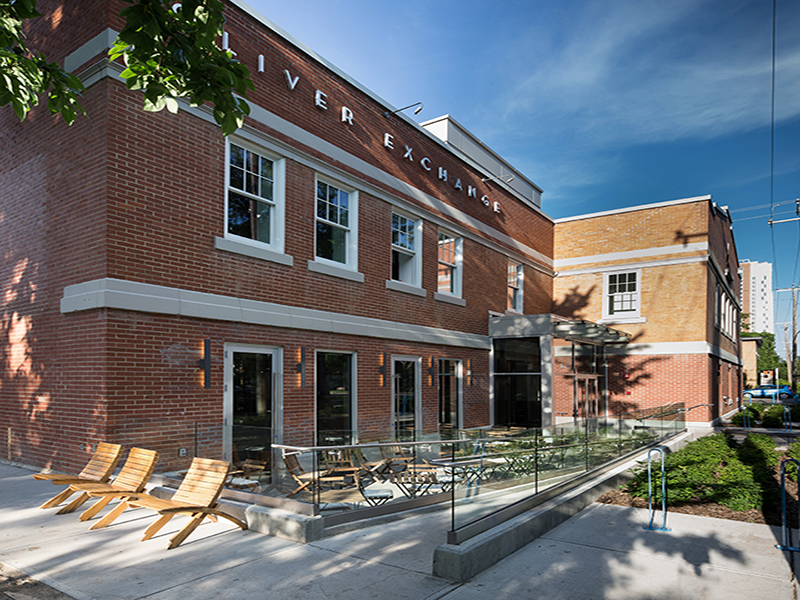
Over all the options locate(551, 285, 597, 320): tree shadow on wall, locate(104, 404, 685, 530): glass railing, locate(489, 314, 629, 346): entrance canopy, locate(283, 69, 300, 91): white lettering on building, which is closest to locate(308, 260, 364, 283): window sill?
locate(283, 69, 300, 91): white lettering on building

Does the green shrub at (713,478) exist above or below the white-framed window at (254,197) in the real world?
below

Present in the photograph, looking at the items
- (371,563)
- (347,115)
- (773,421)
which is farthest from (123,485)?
(773,421)

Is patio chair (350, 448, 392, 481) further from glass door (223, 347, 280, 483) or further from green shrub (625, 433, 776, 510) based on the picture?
green shrub (625, 433, 776, 510)

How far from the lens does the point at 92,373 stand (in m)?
8.74

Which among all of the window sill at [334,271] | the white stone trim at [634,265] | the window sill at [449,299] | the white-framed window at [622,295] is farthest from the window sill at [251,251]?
the white-framed window at [622,295]

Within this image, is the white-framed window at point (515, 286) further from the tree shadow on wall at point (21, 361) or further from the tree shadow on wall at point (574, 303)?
the tree shadow on wall at point (21, 361)

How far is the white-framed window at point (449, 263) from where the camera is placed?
1720 cm

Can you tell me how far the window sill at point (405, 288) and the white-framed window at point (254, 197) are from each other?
12.2 feet

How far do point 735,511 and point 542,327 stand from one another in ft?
30.7

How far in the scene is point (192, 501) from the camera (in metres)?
6.62

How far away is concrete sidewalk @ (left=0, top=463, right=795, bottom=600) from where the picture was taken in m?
5.12

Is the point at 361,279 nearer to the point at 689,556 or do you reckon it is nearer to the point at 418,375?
the point at 418,375

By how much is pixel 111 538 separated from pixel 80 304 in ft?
13.2

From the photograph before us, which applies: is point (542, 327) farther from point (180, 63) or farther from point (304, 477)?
point (180, 63)
